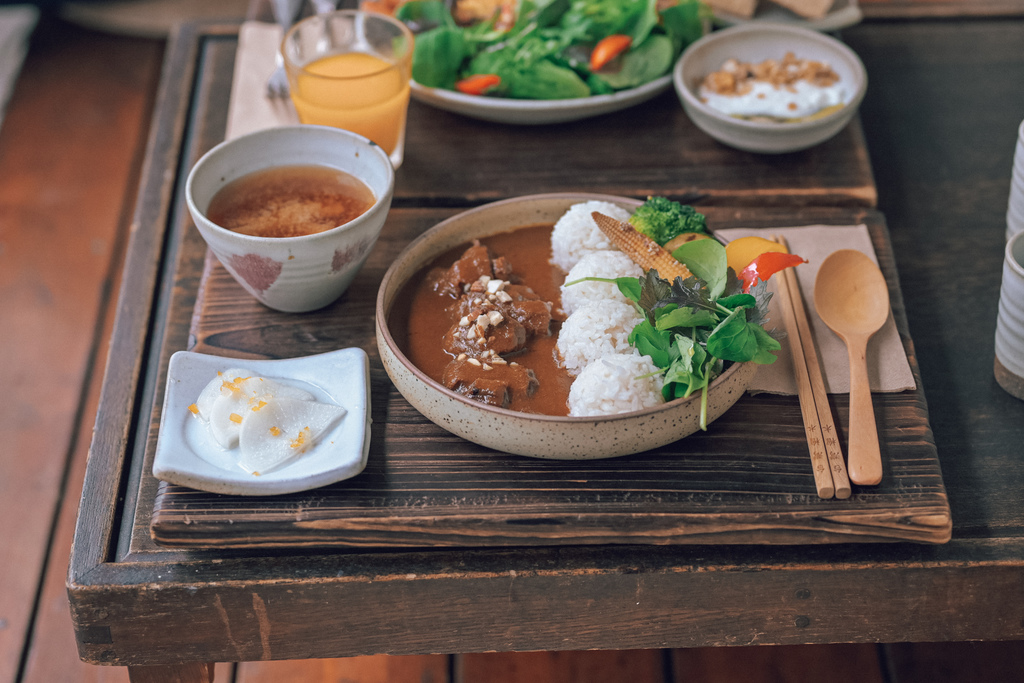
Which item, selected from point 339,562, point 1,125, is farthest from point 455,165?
point 1,125

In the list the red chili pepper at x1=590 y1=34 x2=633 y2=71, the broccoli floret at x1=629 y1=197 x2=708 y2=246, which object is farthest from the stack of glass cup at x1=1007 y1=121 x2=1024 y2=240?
the red chili pepper at x1=590 y1=34 x2=633 y2=71

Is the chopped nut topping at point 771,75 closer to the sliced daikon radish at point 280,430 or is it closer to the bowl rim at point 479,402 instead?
the bowl rim at point 479,402

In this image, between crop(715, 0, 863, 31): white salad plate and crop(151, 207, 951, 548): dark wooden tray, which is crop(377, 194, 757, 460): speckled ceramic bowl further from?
crop(715, 0, 863, 31): white salad plate

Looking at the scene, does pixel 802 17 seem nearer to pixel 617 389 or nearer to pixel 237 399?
pixel 617 389

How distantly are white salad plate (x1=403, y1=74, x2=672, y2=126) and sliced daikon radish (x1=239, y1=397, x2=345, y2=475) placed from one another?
87 centimetres

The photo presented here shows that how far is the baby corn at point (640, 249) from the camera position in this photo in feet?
4.38

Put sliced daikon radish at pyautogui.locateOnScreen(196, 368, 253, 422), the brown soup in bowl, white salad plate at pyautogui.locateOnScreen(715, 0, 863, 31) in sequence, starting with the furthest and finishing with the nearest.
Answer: white salad plate at pyautogui.locateOnScreen(715, 0, 863, 31) → the brown soup in bowl → sliced daikon radish at pyautogui.locateOnScreen(196, 368, 253, 422)

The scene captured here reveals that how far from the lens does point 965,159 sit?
192 cm

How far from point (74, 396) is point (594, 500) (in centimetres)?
175

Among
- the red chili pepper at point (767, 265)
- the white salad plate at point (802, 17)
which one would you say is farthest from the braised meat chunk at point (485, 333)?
the white salad plate at point (802, 17)

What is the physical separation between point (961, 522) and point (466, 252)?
89 cm

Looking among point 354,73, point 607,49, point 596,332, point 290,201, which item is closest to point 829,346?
point 596,332

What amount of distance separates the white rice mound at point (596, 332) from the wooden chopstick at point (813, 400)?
→ 0.98ft

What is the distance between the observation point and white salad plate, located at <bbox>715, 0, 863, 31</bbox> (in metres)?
2.06
